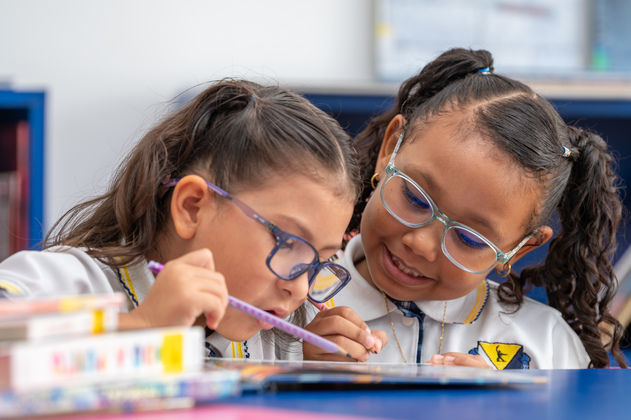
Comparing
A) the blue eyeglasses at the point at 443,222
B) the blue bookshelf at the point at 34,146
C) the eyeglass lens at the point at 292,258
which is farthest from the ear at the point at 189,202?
the blue bookshelf at the point at 34,146

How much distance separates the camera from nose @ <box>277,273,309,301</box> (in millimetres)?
865

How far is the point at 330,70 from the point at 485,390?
213cm

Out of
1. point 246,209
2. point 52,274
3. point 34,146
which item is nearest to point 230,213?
point 246,209

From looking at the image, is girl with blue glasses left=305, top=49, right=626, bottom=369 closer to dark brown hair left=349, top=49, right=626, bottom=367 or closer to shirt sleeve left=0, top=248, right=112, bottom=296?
dark brown hair left=349, top=49, right=626, bottom=367

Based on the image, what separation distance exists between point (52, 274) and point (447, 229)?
615mm

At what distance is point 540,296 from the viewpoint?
4.91ft

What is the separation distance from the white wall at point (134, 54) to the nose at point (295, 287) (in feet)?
5.17

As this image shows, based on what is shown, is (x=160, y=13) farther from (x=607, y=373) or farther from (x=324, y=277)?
(x=607, y=373)

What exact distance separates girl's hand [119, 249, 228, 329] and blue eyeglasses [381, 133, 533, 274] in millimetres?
540

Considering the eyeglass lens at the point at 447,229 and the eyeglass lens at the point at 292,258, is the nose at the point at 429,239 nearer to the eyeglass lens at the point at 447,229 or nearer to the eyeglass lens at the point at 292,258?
the eyeglass lens at the point at 447,229

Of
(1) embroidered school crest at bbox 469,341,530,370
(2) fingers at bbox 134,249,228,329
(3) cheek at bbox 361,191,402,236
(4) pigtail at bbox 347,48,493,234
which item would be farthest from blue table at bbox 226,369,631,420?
(4) pigtail at bbox 347,48,493,234

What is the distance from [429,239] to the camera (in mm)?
1108

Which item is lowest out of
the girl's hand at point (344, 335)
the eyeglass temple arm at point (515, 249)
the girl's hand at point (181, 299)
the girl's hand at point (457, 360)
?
the girl's hand at point (457, 360)

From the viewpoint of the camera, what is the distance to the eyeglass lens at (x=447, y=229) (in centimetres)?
111
